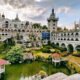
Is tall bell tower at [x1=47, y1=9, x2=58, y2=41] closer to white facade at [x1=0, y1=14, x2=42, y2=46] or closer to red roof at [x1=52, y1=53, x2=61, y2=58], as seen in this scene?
white facade at [x1=0, y1=14, x2=42, y2=46]

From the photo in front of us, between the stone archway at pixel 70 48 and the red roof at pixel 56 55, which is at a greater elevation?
the stone archway at pixel 70 48

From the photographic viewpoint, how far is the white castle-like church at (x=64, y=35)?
9.58 meters

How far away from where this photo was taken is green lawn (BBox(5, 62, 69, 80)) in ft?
23.9

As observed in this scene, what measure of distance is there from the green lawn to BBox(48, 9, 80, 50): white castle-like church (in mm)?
1876

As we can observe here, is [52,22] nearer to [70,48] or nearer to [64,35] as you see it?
[64,35]

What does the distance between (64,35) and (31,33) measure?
1358 millimetres

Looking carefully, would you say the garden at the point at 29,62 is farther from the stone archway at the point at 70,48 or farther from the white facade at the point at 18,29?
the white facade at the point at 18,29

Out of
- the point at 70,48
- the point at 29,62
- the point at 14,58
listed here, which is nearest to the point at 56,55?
the point at 29,62

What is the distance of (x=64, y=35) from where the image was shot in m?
9.95

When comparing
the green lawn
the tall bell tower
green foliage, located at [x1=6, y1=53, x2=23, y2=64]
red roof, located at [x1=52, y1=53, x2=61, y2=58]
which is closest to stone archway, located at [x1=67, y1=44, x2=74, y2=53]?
red roof, located at [x1=52, y1=53, x2=61, y2=58]

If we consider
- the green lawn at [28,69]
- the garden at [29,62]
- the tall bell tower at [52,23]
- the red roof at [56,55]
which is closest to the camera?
the green lawn at [28,69]

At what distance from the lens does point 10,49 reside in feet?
27.6

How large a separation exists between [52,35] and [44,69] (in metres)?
2.88

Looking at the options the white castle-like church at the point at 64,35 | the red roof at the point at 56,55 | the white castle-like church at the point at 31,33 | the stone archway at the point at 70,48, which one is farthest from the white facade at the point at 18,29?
the red roof at the point at 56,55
